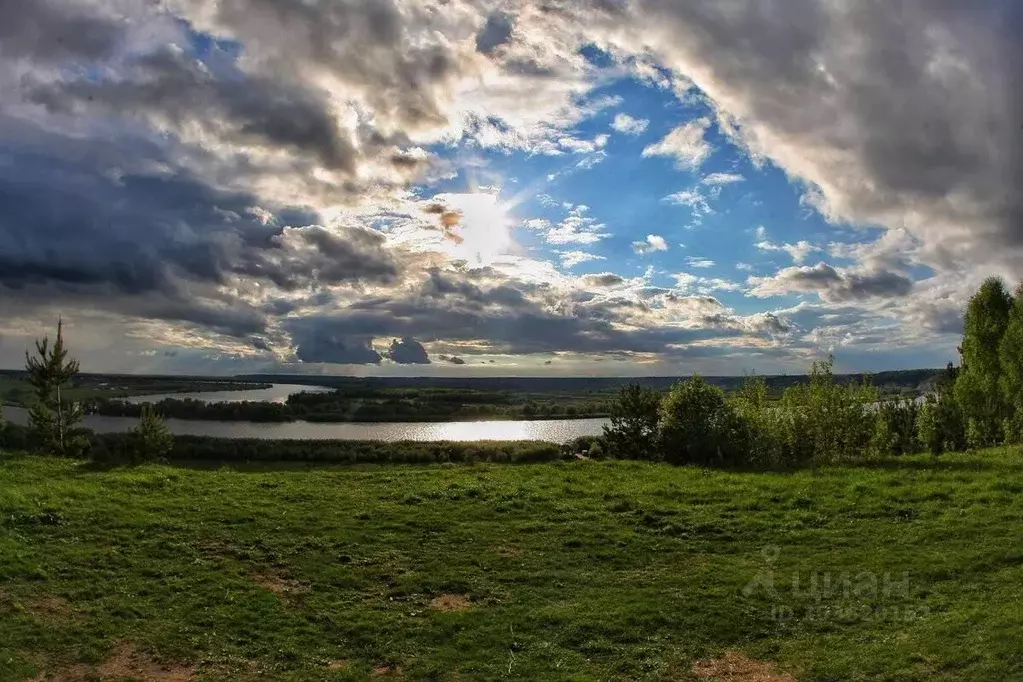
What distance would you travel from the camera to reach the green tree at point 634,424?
31516 millimetres

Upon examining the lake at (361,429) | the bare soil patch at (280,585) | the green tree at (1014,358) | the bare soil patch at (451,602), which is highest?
the green tree at (1014,358)

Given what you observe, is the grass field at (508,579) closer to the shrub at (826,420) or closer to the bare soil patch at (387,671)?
the bare soil patch at (387,671)

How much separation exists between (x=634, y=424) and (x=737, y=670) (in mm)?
22575

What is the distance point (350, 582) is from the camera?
42.4 ft

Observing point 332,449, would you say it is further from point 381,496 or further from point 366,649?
point 366,649

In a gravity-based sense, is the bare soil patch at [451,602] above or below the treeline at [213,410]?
above

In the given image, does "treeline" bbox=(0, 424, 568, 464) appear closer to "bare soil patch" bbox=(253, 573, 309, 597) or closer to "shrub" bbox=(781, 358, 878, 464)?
"shrub" bbox=(781, 358, 878, 464)

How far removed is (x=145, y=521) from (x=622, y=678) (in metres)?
A: 12.0

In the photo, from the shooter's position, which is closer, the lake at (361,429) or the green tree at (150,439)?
the green tree at (150,439)

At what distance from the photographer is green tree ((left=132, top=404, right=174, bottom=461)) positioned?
26.1m

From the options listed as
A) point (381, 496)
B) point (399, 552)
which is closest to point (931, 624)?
point (399, 552)

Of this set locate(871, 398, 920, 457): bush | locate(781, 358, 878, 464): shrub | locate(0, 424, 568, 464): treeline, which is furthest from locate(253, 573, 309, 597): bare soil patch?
locate(0, 424, 568, 464): treeline

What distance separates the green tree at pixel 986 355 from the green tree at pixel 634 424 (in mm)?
19947

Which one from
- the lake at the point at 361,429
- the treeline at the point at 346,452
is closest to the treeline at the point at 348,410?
the lake at the point at 361,429
